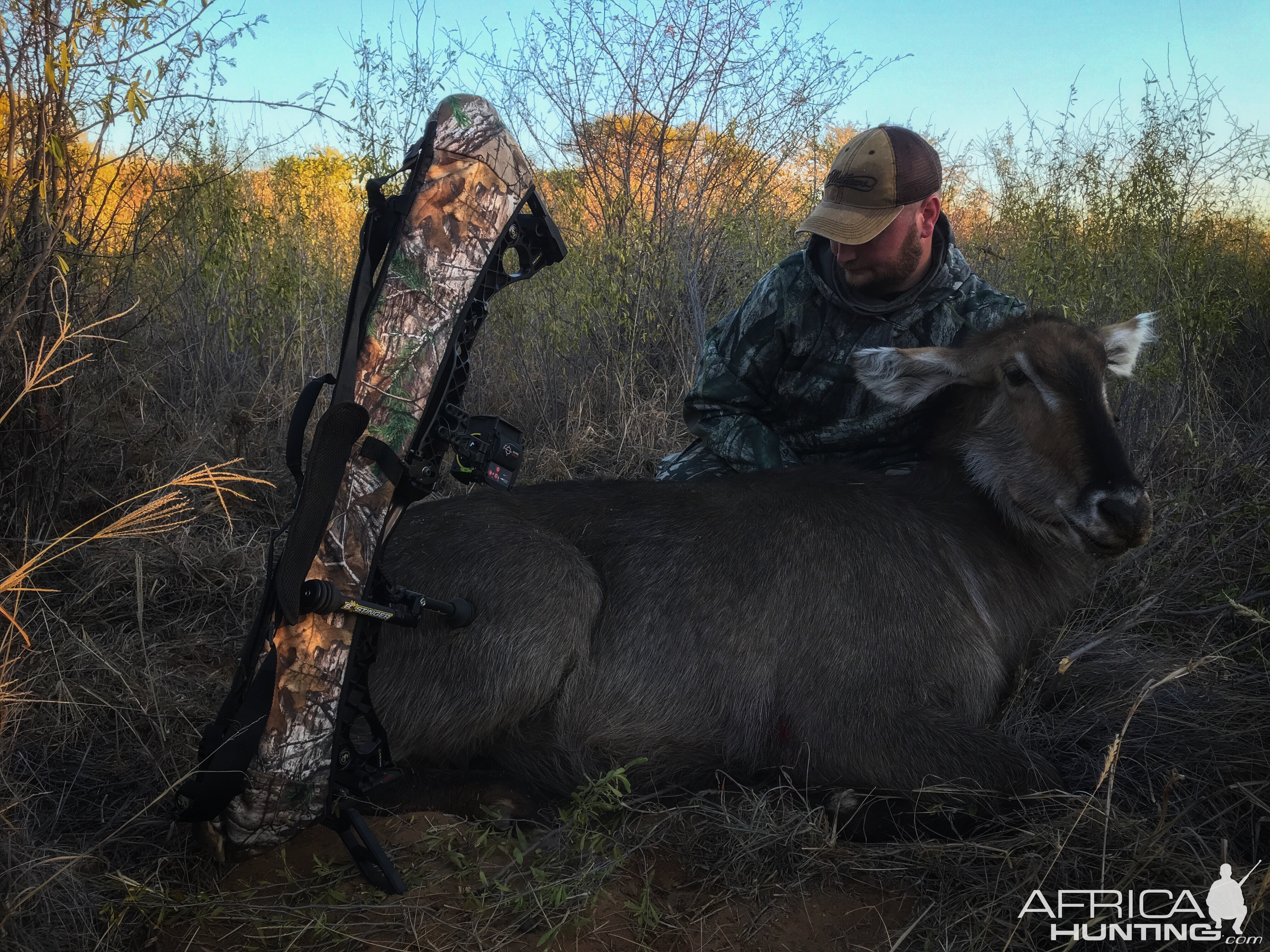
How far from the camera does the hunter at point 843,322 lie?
13.0 feet

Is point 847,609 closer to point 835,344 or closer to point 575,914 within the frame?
point 575,914

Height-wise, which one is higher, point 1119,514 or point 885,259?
point 885,259

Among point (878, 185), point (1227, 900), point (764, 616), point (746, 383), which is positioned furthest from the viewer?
point (746, 383)

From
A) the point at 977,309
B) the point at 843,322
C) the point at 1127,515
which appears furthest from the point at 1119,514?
the point at 843,322

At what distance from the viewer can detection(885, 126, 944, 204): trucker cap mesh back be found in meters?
3.92

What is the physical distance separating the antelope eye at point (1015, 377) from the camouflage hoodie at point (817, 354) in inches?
20.6

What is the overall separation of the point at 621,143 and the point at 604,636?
5978mm

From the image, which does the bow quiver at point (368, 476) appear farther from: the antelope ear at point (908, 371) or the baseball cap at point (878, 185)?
the baseball cap at point (878, 185)

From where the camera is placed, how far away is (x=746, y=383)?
15.2 ft

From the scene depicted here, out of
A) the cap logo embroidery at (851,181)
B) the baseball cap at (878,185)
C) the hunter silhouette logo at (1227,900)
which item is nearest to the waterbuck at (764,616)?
the hunter silhouette logo at (1227,900)

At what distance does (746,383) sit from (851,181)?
43.0 inches
